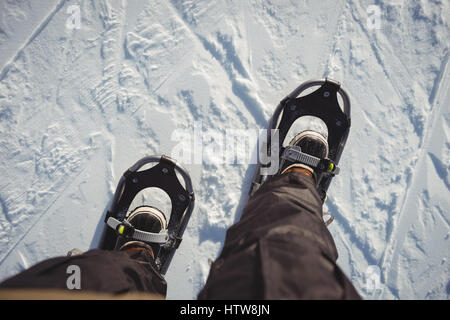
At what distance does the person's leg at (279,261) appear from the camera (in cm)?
46

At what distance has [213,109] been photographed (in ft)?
4.36

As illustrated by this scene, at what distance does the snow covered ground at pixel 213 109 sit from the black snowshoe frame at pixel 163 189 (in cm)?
16

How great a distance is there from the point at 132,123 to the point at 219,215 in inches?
24.0

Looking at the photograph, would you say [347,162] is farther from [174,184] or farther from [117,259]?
[117,259]

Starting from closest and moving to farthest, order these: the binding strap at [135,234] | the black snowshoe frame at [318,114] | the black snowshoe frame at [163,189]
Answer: the binding strap at [135,234], the black snowshoe frame at [163,189], the black snowshoe frame at [318,114]

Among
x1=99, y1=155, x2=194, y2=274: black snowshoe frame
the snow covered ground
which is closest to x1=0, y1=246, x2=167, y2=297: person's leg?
x1=99, y1=155, x2=194, y2=274: black snowshoe frame

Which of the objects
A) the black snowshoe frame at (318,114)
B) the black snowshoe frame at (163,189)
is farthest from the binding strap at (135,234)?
the black snowshoe frame at (318,114)

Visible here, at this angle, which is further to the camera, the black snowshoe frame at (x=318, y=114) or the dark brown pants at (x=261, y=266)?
the black snowshoe frame at (x=318, y=114)

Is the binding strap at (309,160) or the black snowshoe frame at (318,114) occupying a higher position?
the black snowshoe frame at (318,114)

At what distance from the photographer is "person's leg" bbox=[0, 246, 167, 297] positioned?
537 mm

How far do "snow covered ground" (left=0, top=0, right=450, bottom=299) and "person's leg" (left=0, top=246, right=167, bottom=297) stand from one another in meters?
0.66

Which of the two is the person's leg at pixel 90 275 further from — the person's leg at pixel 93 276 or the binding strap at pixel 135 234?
the binding strap at pixel 135 234

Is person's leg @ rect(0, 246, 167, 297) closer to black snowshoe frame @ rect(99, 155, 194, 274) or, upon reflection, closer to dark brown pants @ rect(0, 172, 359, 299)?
dark brown pants @ rect(0, 172, 359, 299)

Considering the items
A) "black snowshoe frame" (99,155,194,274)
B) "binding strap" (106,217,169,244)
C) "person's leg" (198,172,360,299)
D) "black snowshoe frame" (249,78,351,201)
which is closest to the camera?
"person's leg" (198,172,360,299)
